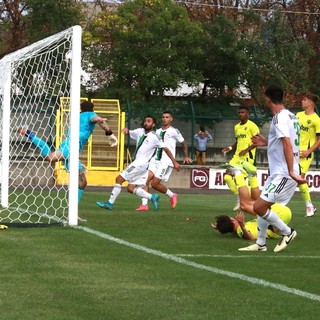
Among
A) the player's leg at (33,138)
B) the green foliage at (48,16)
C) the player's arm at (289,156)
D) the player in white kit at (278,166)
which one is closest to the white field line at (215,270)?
the player in white kit at (278,166)

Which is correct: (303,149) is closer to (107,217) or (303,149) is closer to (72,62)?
(107,217)

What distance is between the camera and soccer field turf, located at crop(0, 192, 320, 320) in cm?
800

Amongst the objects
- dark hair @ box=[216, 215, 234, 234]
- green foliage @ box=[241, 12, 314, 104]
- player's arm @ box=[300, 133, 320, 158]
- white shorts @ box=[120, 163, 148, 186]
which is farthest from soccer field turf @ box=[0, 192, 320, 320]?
green foliage @ box=[241, 12, 314, 104]

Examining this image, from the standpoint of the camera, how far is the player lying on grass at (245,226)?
1355 centimetres

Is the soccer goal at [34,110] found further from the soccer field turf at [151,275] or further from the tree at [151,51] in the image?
the tree at [151,51]

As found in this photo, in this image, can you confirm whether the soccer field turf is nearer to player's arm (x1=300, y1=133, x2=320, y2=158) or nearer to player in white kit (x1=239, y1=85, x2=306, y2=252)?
player in white kit (x1=239, y1=85, x2=306, y2=252)

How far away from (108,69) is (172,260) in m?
35.3

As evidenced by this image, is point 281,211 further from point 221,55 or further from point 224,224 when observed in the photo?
point 221,55

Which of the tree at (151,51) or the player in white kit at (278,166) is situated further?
the tree at (151,51)

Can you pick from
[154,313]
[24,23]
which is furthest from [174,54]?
[154,313]

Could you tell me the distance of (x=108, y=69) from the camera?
4612 cm

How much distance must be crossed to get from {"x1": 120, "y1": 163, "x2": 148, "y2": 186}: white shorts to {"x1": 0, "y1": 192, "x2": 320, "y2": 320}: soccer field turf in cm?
453

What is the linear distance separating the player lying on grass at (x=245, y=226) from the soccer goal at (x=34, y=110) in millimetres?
2392

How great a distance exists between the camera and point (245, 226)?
45.8 feet
